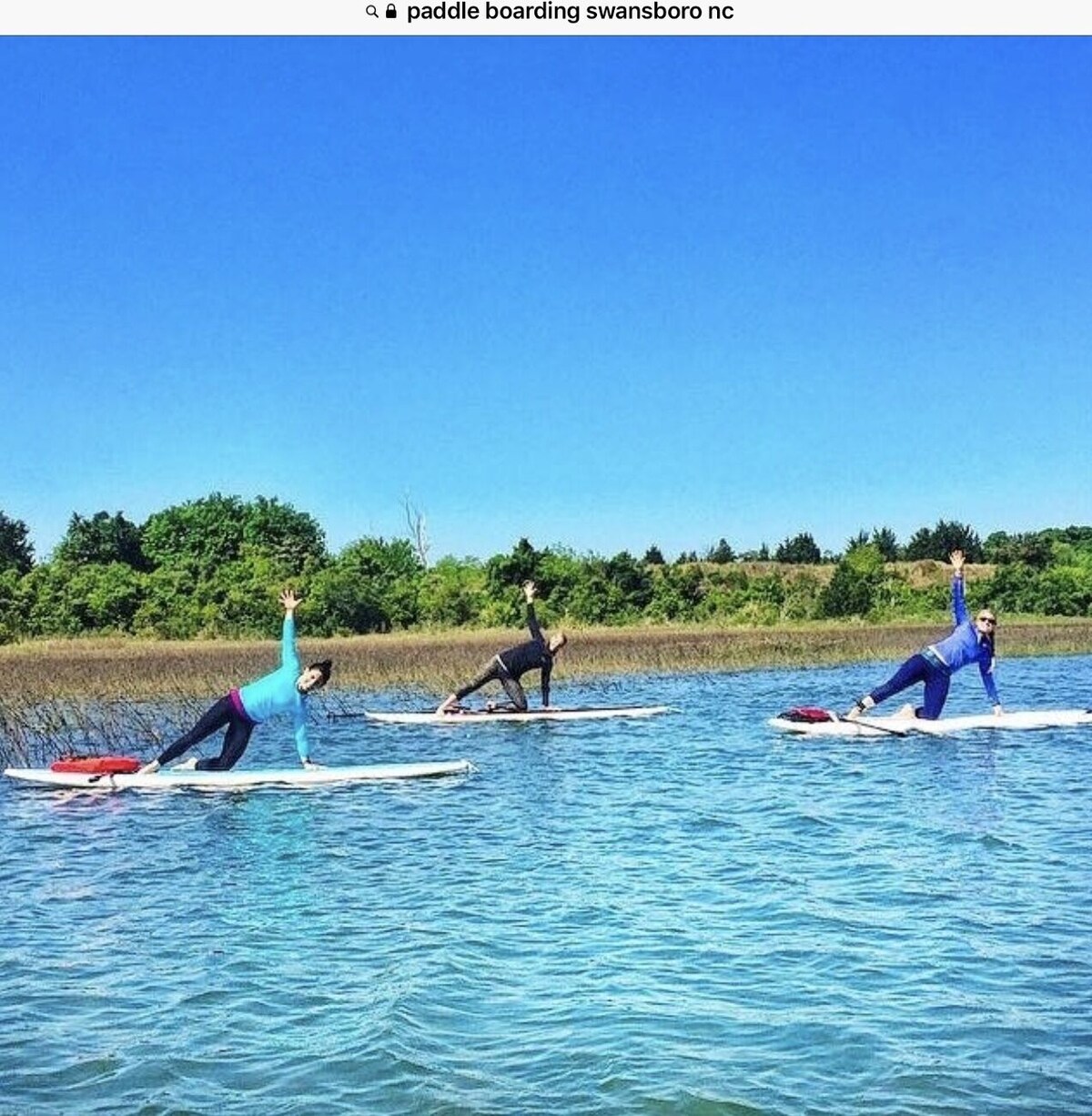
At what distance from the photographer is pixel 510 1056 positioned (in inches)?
292

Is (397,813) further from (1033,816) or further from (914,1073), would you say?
(914,1073)

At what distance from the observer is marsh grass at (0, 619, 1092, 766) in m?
24.3

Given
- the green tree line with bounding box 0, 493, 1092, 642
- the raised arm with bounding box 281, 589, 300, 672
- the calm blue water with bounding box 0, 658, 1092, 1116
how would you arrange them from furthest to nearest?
the green tree line with bounding box 0, 493, 1092, 642
the raised arm with bounding box 281, 589, 300, 672
the calm blue water with bounding box 0, 658, 1092, 1116

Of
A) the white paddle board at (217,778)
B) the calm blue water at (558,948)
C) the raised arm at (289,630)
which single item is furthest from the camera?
the white paddle board at (217,778)

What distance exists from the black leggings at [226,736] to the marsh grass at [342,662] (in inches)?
153

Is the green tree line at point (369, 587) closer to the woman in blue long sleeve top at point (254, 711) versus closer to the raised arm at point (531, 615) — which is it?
the raised arm at point (531, 615)

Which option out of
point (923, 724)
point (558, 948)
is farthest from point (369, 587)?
point (558, 948)

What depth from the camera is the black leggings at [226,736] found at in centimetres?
1745

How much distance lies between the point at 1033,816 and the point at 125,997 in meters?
9.15

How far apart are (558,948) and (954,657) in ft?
42.0

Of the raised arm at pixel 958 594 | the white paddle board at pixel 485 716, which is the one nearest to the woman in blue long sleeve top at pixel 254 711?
A: the white paddle board at pixel 485 716

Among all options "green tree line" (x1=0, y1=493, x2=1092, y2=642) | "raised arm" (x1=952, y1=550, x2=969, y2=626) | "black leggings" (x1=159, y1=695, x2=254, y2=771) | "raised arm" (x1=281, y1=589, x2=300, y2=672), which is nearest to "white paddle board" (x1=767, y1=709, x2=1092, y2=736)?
"raised arm" (x1=952, y1=550, x2=969, y2=626)

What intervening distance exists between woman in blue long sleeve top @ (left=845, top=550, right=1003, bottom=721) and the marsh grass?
37.9 feet

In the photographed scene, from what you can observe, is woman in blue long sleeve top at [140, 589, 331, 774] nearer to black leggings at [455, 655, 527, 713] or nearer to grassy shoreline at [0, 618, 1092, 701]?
black leggings at [455, 655, 527, 713]
